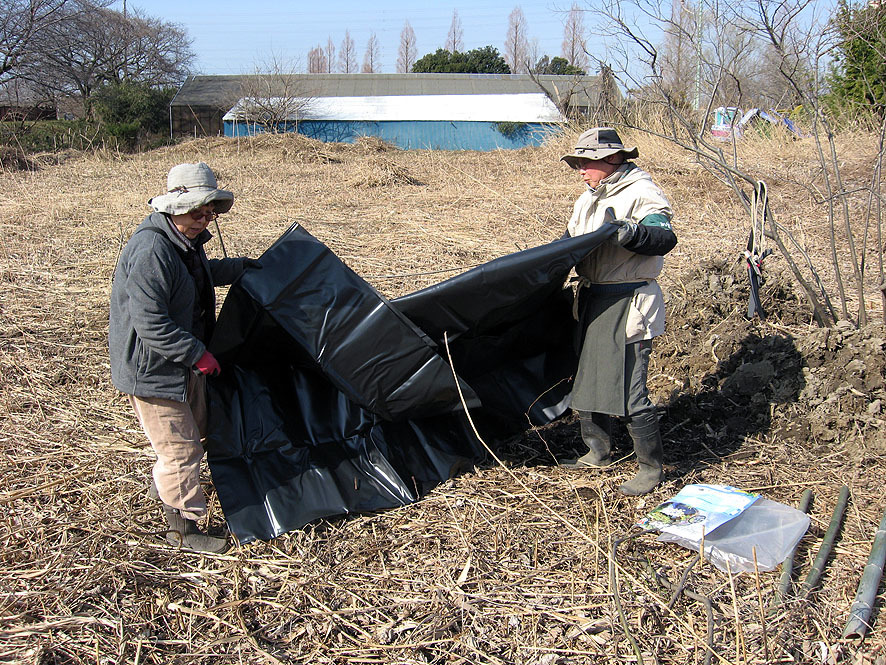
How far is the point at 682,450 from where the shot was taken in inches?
138

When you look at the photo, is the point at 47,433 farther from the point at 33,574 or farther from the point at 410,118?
the point at 410,118

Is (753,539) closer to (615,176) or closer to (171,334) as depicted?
(615,176)

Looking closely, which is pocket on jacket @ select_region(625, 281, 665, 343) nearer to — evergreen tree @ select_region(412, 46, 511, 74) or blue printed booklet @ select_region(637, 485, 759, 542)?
blue printed booklet @ select_region(637, 485, 759, 542)

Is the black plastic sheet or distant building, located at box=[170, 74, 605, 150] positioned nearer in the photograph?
the black plastic sheet

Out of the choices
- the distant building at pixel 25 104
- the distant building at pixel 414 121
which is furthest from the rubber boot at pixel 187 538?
the distant building at pixel 414 121

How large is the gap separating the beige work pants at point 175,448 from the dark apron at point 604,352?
1638mm

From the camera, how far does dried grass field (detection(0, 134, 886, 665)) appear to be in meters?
2.20

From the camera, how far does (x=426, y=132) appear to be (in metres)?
27.1

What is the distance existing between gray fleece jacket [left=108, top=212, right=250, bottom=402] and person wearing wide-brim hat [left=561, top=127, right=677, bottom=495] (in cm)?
164

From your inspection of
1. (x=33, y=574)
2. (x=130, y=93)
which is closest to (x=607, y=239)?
(x=33, y=574)

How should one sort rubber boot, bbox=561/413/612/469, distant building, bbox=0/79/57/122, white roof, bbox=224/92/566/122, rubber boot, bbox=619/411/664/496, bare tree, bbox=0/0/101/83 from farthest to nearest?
white roof, bbox=224/92/566/122, bare tree, bbox=0/0/101/83, distant building, bbox=0/79/57/122, rubber boot, bbox=561/413/612/469, rubber boot, bbox=619/411/664/496

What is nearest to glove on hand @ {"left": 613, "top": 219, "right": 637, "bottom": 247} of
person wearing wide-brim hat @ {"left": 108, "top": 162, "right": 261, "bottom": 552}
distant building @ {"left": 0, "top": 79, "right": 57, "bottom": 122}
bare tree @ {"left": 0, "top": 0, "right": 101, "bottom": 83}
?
person wearing wide-brim hat @ {"left": 108, "top": 162, "right": 261, "bottom": 552}

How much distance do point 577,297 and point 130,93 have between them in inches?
1082

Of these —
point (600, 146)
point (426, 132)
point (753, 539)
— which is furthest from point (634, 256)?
point (426, 132)
